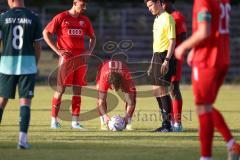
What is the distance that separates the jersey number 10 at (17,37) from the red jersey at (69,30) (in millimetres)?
3497

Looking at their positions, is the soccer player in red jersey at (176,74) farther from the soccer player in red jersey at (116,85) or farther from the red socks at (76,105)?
the red socks at (76,105)

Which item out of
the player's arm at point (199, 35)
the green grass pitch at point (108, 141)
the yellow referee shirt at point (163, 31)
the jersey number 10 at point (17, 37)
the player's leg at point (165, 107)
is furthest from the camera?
the player's leg at point (165, 107)

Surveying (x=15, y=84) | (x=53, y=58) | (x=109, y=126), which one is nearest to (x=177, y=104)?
(x=109, y=126)

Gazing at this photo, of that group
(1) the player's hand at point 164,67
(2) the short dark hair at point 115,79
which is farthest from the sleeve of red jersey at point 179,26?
(2) the short dark hair at point 115,79

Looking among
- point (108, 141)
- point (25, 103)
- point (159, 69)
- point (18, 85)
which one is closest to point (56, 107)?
point (159, 69)

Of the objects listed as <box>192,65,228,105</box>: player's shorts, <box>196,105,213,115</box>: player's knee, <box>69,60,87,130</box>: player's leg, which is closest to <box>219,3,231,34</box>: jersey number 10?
<box>192,65,228,105</box>: player's shorts

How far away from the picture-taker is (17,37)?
451 inches

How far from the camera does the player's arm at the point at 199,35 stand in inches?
358

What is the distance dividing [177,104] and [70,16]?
2.40 m

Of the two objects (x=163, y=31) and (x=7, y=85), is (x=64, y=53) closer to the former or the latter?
(x=163, y=31)

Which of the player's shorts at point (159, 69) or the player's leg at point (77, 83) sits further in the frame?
the player's leg at point (77, 83)

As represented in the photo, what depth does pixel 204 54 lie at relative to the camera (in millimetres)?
9617

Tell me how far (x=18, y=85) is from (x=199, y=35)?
330 centimetres

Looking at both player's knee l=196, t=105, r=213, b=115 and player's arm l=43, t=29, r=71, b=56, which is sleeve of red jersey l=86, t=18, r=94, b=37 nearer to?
player's arm l=43, t=29, r=71, b=56
